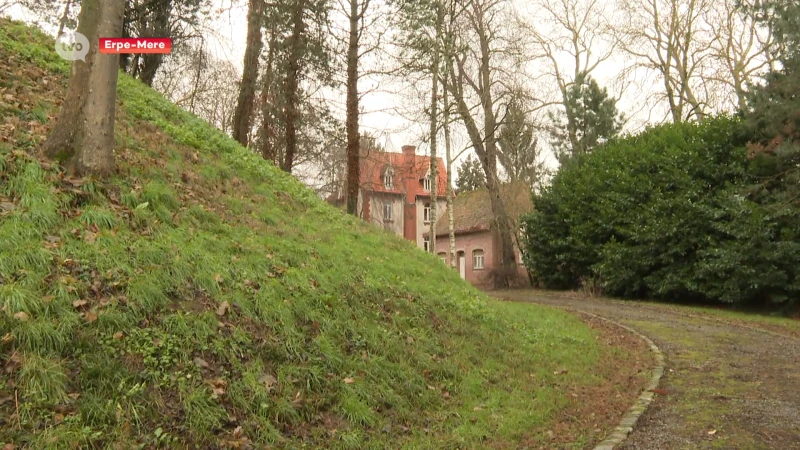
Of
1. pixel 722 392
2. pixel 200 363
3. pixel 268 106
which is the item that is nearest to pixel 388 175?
pixel 268 106

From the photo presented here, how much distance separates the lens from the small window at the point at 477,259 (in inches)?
1567

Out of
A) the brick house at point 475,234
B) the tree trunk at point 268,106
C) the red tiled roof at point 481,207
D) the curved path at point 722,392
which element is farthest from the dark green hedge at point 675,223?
the tree trunk at point 268,106

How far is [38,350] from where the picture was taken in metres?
4.46

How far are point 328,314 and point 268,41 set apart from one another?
1425cm

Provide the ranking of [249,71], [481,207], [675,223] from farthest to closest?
1. [481,207]
2. [675,223]
3. [249,71]

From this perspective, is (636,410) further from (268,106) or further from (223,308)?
(268,106)

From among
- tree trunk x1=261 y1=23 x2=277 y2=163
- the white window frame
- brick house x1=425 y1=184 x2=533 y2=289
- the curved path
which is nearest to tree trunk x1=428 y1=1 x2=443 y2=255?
tree trunk x1=261 y1=23 x2=277 y2=163

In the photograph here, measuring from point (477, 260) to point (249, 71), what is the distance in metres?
26.6

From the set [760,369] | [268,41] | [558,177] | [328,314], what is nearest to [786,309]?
[760,369]

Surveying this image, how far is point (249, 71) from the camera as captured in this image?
51.7ft

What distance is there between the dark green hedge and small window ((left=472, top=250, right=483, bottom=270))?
1223 cm

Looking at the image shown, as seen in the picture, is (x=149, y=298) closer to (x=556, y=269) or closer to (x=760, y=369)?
(x=760, y=369)

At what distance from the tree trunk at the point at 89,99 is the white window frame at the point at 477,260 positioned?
33447mm

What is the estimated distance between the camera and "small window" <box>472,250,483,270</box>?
39812 mm
